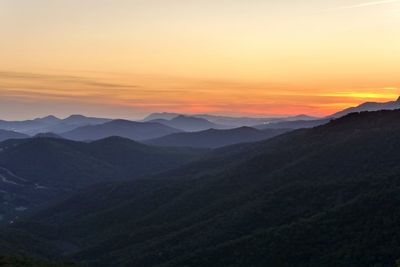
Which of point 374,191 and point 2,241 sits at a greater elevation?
point 374,191

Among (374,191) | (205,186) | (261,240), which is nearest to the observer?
(261,240)

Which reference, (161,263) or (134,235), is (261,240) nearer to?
(161,263)

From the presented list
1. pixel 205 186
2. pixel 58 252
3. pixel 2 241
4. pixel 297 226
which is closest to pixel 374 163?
pixel 297 226

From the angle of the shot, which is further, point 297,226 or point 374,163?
point 374,163

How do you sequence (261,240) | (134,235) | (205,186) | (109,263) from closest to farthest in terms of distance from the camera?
1. (261,240)
2. (109,263)
3. (134,235)
4. (205,186)

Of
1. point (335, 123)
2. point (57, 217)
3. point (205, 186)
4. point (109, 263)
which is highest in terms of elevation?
point (335, 123)

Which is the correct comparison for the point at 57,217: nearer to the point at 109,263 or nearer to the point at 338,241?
the point at 109,263

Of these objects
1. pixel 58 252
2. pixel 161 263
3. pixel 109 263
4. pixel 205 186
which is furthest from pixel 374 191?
pixel 58 252
